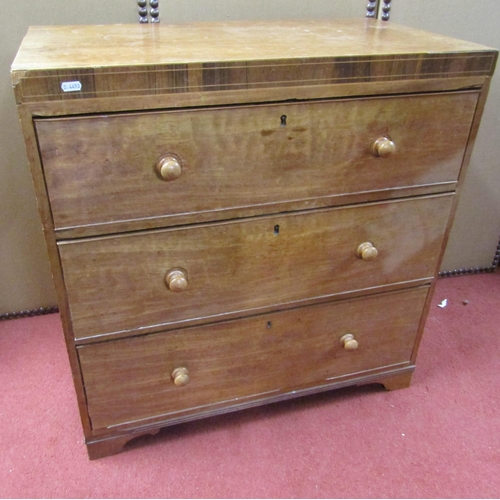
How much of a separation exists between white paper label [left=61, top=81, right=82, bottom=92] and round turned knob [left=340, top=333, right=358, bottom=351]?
804 mm

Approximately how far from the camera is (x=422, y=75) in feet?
3.10

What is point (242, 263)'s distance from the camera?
1022mm

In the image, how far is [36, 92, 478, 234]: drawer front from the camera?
2.73ft

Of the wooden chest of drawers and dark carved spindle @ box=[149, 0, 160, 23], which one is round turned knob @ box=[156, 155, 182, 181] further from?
dark carved spindle @ box=[149, 0, 160, 23]

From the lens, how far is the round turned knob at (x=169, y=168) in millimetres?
855

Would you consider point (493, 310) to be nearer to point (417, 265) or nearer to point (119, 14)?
point (417, 265)

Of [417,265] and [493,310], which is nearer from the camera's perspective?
[417,265]

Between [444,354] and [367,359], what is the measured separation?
0.36 metres

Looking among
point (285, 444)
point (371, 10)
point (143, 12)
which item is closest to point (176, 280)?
point (285, 444)

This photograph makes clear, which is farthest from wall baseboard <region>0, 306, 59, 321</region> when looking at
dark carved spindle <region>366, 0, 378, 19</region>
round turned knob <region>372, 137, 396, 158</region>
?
dark carved spindle <region>366, 0, 378, 19</region>

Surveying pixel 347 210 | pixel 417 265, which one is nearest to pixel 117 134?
pixel 347 210

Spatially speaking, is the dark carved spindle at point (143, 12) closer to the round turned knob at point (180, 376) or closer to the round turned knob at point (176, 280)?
the round turned knob at point (176, 280)

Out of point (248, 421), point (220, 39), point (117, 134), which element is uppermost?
point (220, 39)

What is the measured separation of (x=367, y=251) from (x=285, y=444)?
0.52m
